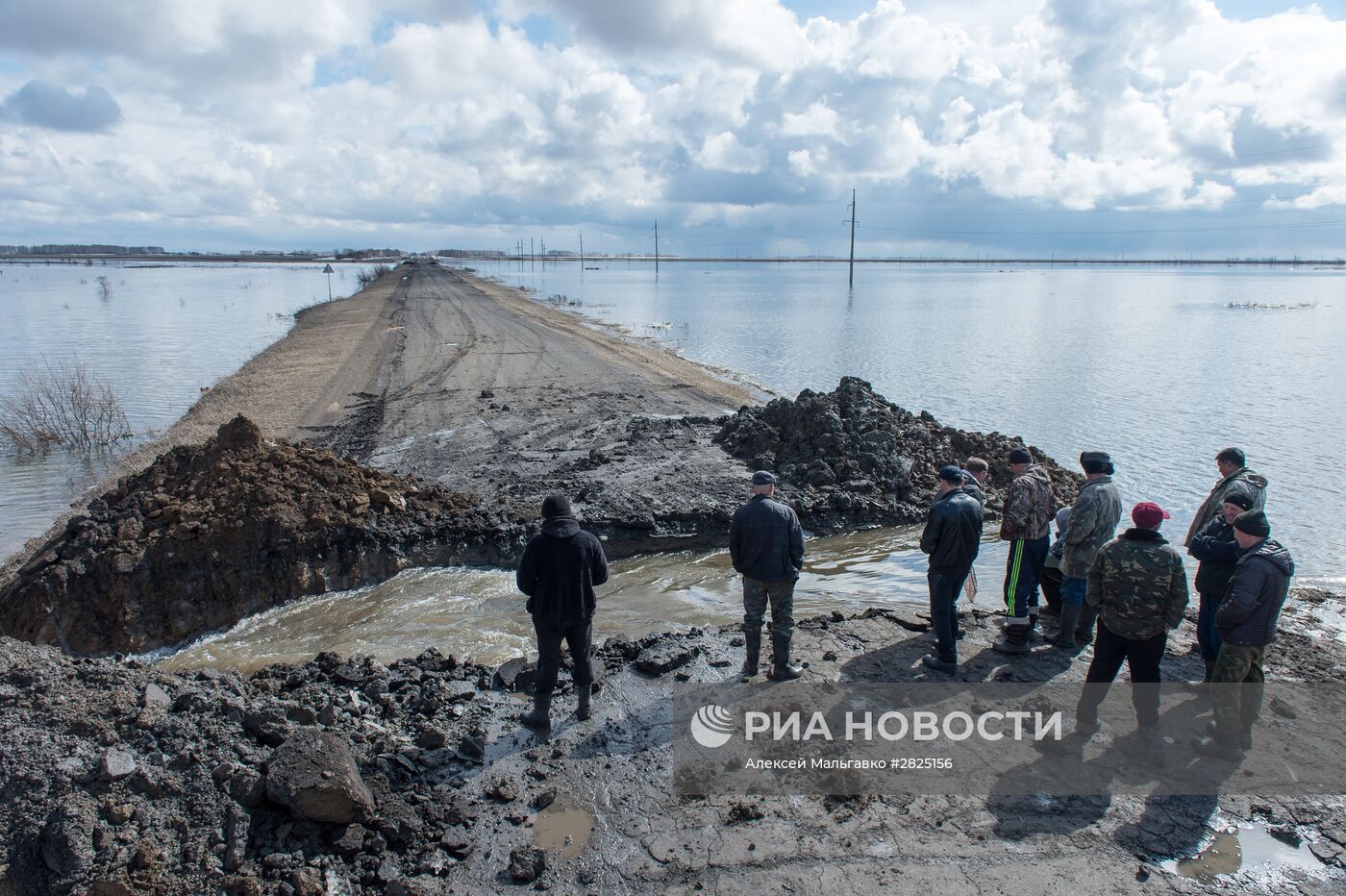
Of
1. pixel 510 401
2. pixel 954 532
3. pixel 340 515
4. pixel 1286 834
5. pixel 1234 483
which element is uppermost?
pixel 1234 483

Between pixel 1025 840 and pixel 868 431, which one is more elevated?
pixel 868 431

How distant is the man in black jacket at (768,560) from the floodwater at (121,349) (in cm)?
1278

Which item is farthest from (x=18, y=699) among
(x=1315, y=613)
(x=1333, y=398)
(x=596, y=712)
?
(x=1333, y=398)

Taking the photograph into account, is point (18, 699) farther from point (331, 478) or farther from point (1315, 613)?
point (1315, 613)

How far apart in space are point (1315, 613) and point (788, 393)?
18.3 meters

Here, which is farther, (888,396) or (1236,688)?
(888,396)

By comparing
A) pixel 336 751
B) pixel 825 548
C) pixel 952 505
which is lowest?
pixel 825 548

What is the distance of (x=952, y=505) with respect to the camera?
668cm

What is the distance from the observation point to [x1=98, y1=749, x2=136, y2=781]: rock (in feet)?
15.8

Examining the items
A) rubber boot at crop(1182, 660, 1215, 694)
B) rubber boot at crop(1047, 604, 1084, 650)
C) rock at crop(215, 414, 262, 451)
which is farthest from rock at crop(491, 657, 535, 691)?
rock at crop(215, 414, 262, 451)

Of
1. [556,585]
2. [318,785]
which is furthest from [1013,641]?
[318,785]

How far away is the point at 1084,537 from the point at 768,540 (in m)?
3.21

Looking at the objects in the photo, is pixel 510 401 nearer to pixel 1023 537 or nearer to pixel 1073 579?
pixel 1023 537

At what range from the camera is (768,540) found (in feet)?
21.5
